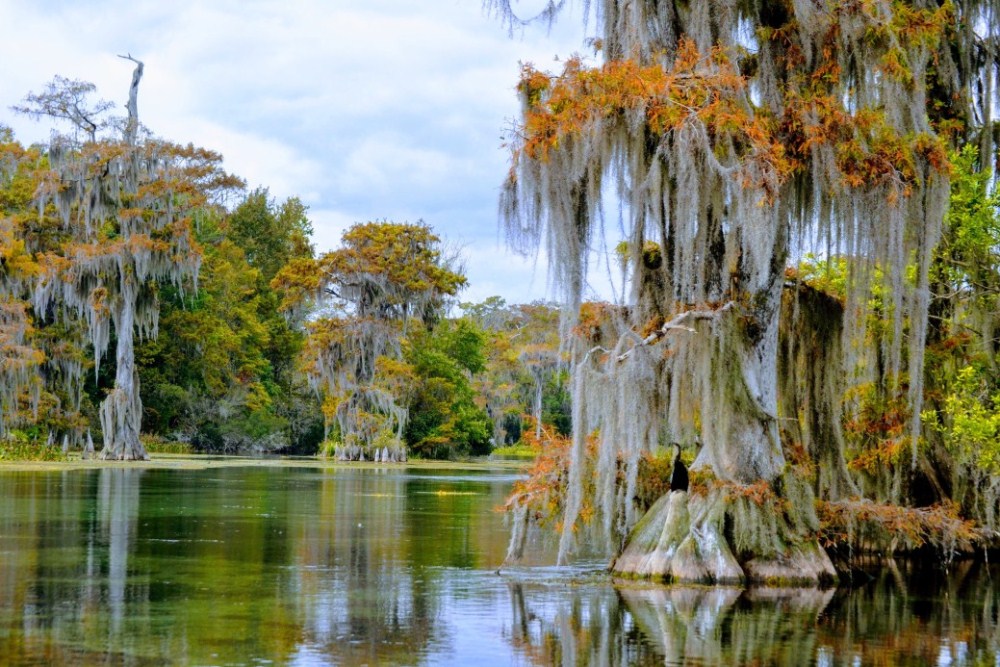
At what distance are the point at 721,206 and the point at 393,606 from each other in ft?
19.7

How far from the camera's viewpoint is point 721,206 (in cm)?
1412

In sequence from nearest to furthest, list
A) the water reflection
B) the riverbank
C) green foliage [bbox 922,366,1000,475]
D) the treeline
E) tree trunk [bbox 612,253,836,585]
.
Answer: the water reflection, tree trunk [bbox 612,253,836,585], green foliage [bbox 922,366,1000,475], the riverbank, the treeline

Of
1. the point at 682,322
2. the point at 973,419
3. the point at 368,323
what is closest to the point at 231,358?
the point at 368,323

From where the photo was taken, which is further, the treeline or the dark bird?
the treeline

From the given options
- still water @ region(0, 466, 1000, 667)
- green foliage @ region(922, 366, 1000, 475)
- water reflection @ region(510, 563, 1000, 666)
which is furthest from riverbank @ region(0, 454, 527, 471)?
water reflection @ region(510, 563, 1000, 666)

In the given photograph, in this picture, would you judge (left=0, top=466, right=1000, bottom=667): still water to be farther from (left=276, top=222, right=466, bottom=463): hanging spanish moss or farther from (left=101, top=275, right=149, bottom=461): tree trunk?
(left=276, top=222, right=466, bottom=463): hanging spanish moss

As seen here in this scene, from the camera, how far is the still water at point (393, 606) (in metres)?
9.69

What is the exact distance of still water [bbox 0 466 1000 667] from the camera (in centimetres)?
969

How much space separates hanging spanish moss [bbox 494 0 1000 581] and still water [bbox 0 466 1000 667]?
128 centimetres

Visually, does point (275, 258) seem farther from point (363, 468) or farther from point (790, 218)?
point (790, 218)

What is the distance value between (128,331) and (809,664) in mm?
41526

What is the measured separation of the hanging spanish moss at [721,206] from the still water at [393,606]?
50.6 inches

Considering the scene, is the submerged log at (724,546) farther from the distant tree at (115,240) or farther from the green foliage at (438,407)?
the green foliage at (438,407)

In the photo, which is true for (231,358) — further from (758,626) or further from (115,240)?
(758,626)
